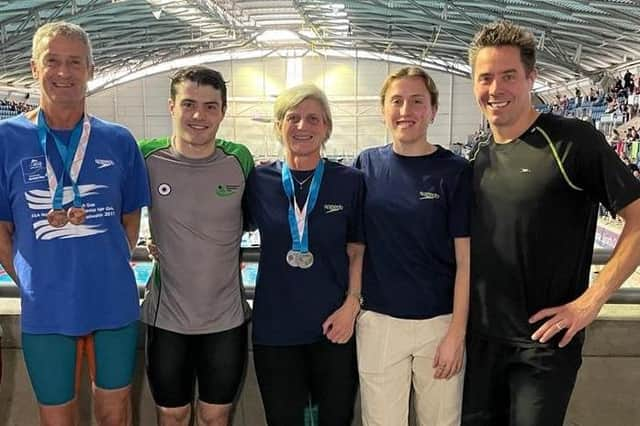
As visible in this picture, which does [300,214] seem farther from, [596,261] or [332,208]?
[596,261]

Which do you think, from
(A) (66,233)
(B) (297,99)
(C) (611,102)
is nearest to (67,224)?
(A) (66,233)

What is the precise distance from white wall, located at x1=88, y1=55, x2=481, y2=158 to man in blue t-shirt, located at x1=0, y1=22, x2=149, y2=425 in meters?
25.6

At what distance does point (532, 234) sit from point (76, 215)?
1350 mm

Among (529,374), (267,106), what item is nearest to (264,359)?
(529,374)

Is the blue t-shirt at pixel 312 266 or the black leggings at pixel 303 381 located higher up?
the blue t-shirt at pixel 312 266

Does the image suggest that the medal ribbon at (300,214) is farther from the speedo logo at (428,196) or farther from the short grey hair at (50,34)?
the short grey hair at (50,34)

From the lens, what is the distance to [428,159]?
1.87 m

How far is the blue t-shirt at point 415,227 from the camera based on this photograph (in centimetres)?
183

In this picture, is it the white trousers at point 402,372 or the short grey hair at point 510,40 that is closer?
the short grey hair at point 510,40

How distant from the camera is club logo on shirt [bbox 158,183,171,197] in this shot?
1.94 m

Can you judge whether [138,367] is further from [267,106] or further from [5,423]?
[267,106]

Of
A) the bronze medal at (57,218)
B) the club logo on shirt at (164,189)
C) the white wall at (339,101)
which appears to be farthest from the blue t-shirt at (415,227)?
the white wall at (339,101)

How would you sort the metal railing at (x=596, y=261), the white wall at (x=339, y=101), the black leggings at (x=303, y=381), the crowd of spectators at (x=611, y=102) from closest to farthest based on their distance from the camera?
1. the black leggings at (x=303, y=381)
2. the metal railing at (x=596, y=261)
3. the crowd of spectators at (x=611, y=102)
4. the white wall at (x=339, y=101)

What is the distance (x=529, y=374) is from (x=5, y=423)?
6.67 feet
